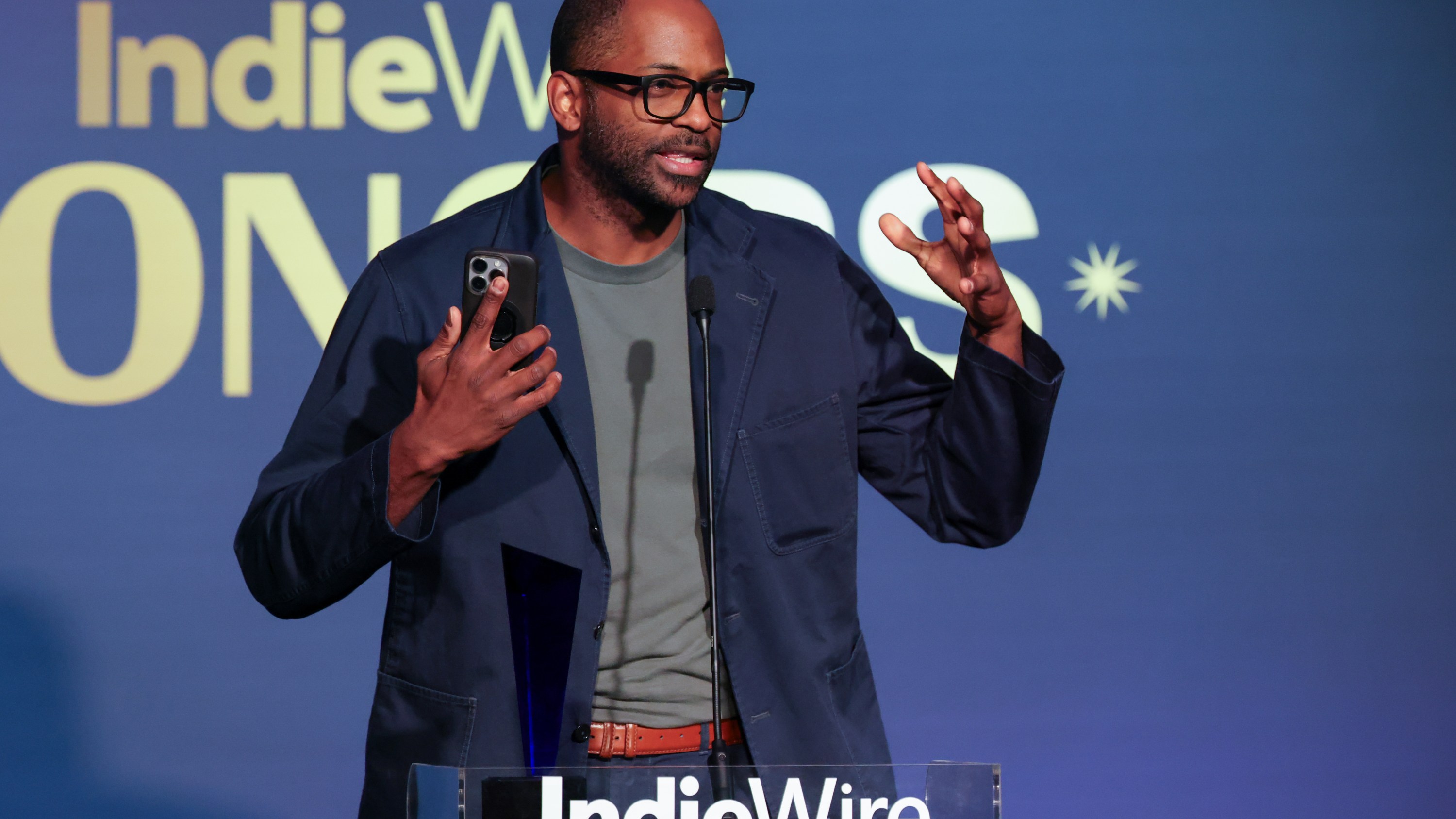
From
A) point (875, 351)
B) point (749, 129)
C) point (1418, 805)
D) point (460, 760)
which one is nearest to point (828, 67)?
point (749, 129)

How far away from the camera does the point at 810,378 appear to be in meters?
1.89

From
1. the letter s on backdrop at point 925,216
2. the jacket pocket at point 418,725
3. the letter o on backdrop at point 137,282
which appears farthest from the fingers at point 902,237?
the letter o on backdrop at point 137,282

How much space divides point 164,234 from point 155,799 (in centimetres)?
121

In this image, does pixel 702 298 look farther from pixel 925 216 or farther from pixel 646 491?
pixel 925 216

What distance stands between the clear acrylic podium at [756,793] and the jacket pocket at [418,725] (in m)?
0.41

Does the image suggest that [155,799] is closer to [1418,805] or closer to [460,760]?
[460,760]

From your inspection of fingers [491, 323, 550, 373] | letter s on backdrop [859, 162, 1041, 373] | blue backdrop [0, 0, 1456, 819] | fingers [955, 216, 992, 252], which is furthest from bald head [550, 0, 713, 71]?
letter s on backdrop [859, 162, 1041, 373]

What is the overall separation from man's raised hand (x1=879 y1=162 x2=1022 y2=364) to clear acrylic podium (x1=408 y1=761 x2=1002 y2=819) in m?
0.58

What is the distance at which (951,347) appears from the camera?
3133mm

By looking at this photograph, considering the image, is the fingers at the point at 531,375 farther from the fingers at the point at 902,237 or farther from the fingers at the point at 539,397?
the fingers at the point at 902,237

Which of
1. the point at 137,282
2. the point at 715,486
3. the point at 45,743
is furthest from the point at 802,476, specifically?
the point at 45,743

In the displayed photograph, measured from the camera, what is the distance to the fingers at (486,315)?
1370 millimetres

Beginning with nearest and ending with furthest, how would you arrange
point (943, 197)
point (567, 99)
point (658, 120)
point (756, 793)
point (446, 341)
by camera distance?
point (756, 793), point (446, 341), point (943, 197), point (658, 120), point (567, 99)

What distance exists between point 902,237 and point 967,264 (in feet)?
0.36
